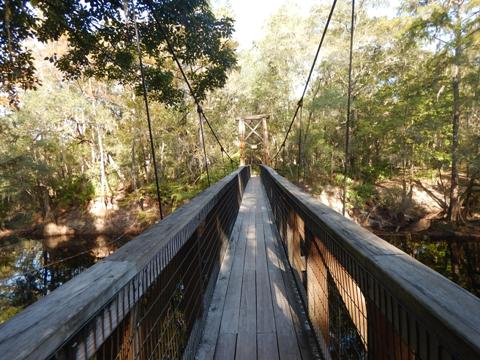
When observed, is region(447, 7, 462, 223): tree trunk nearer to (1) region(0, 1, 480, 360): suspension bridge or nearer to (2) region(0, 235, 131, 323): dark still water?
(1) region(0, 1, 480, 360): suspension bridge

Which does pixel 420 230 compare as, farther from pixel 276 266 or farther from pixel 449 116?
pixel 276 266

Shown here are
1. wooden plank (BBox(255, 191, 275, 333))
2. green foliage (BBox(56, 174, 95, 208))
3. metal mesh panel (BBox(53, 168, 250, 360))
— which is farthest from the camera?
green foliage (BBox(56, 174, 95, 208))

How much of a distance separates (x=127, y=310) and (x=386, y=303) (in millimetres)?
511

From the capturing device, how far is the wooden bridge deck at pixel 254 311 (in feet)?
4.59

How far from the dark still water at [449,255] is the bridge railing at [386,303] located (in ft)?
24.2

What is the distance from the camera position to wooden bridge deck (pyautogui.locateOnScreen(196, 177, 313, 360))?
1.40 m

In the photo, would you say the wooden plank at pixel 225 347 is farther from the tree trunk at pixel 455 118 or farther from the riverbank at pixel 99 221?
the riverbank at pixel 99 221

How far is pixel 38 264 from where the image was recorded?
10.6 m

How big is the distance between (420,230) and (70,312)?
12.2 metres

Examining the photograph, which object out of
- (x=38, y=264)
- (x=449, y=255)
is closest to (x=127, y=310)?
(x=449, y=255)

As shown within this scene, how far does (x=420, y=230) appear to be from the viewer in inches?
415

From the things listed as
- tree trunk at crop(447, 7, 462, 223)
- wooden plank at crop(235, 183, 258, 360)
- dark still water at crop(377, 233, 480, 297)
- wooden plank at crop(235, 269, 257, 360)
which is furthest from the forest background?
wooden plank at crop(235, 269, 257, 360)

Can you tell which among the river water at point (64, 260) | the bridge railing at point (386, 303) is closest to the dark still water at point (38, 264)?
the river water at point (64, 260)

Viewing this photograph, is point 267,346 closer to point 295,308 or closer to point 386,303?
point 295,308
